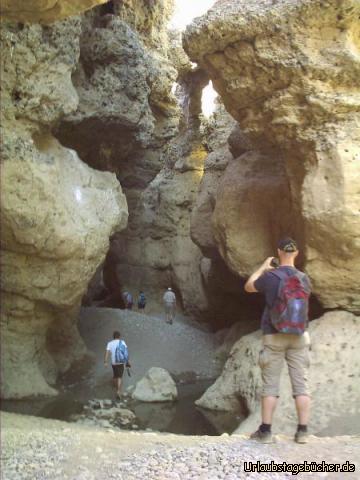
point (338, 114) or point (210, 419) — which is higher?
point (338, 114)

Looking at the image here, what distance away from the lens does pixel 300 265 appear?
9.37m

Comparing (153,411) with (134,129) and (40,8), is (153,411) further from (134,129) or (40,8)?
(40,8)

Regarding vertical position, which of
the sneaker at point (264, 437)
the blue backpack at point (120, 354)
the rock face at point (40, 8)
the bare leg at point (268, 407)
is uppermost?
the rock face at point (40, 8)

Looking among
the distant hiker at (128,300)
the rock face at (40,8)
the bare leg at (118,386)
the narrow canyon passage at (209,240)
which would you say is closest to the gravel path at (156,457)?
the narrow canyon passage at (209,240)

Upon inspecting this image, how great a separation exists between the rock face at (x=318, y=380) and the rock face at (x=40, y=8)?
5604mm

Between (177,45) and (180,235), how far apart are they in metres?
7.21

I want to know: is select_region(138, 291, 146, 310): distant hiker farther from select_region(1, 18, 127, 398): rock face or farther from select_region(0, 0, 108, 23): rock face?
select_region(0, 0, 108, 23): rock face

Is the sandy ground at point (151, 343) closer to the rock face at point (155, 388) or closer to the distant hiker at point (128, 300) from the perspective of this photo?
the rock face at point (155, 388)

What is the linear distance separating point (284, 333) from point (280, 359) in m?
0.24

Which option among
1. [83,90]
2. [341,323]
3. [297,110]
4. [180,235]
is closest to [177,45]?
[180,235]

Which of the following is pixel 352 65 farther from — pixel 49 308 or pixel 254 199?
pixel 49 308

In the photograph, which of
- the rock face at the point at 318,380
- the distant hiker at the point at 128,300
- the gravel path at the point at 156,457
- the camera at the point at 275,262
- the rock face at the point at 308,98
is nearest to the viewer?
the gravel path at the point at 156,457

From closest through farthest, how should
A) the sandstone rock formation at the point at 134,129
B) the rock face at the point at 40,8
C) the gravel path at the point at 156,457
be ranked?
the gravel path at the point at 156,457
the rock face at the point at 40,8
the sandstone rock formation at the point at 134,129

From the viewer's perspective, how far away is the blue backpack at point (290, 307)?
13.6ft
